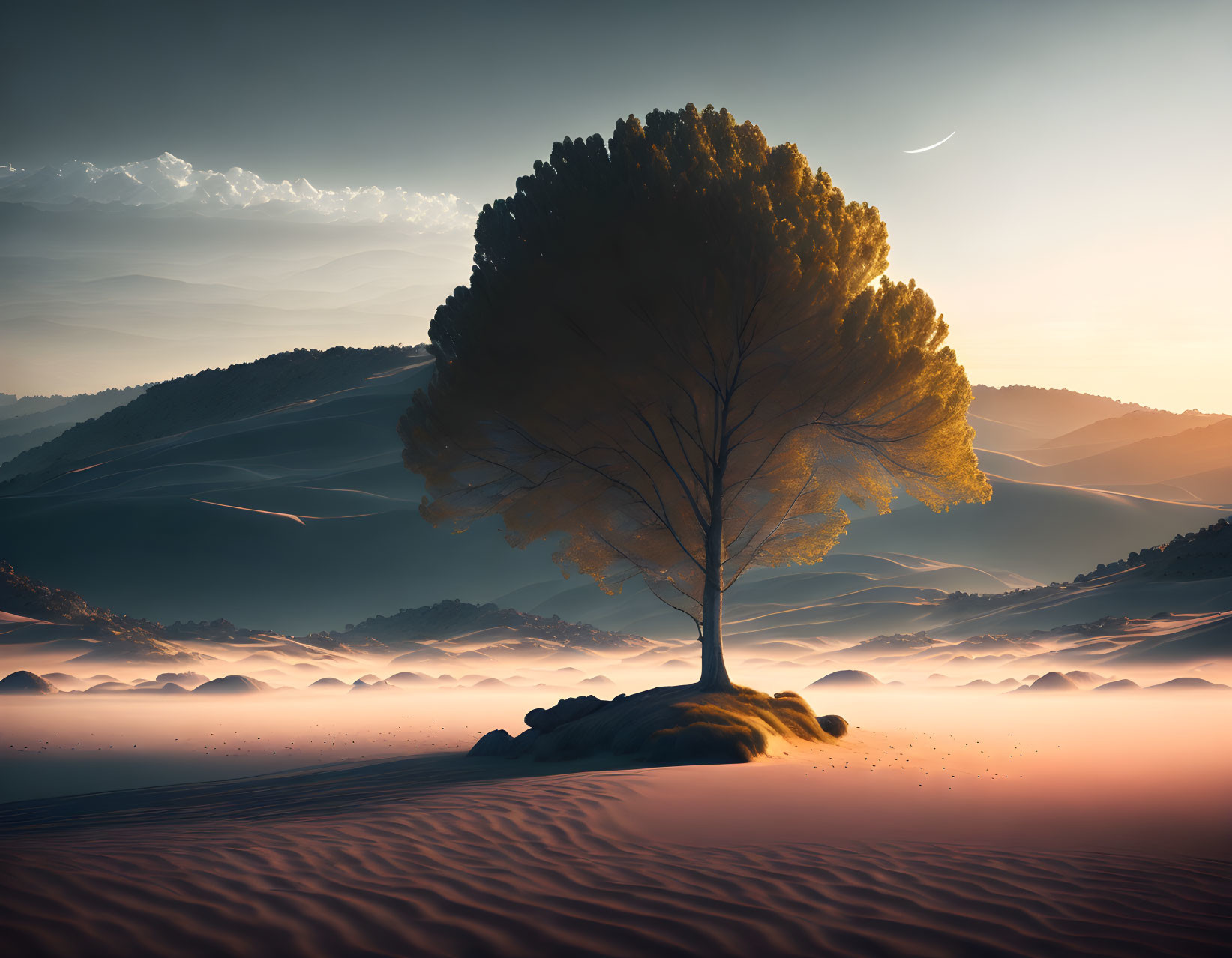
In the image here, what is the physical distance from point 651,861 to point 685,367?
30.5 feet

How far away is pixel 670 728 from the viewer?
491 inches

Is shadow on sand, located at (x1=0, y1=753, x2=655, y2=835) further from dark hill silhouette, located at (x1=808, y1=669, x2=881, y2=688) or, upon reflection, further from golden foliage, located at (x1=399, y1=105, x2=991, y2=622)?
dark hill silhouette, located at (x1=808, y1=669, x2=881, y2=688)

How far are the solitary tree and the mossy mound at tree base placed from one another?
96 centimetres

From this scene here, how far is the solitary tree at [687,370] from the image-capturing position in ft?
44.5

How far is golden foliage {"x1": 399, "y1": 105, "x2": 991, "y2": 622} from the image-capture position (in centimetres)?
1355

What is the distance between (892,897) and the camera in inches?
215

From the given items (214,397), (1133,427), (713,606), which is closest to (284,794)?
(713,606)

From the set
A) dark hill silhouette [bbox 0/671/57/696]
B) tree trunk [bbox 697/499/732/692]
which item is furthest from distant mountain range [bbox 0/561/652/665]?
tree trunk [bbox 697/499/732/692]

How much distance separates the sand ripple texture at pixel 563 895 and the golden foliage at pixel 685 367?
8.05m

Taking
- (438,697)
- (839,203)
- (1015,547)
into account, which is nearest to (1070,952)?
(839,203)

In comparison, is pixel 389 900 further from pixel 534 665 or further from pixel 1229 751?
pixel 534 665

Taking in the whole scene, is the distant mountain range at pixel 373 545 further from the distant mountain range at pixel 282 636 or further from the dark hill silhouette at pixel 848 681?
the dark hill silhouette at pixel 848 681

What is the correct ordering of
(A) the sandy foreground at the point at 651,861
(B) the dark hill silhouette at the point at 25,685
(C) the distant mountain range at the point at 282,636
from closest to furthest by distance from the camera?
1. (A) the sandy foreground at the point at 651,861
2. (B) the dark hill silhouette at the point at 25,685
3. (C) the distant mountain range at the point at 282,636

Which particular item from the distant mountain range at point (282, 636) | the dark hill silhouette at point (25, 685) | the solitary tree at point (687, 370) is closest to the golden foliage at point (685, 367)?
the solitary tree at point (687, 370)
